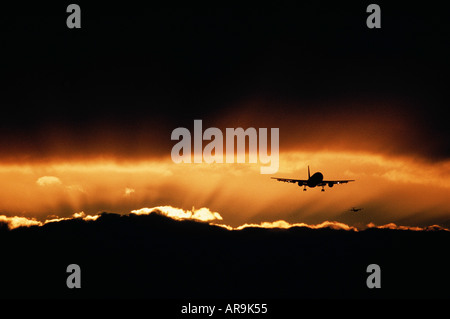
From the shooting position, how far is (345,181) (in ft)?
517

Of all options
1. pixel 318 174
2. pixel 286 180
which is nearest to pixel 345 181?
pixel 318 174

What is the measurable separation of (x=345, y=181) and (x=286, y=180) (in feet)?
60.5

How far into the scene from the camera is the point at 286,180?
159 metres

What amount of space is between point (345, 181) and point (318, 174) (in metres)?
8.64

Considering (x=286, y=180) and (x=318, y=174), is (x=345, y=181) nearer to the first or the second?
(x=318, y=174)

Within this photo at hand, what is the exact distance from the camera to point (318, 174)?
159 metres

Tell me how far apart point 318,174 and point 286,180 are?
33.8 ft
